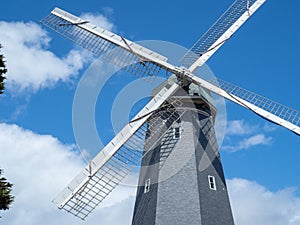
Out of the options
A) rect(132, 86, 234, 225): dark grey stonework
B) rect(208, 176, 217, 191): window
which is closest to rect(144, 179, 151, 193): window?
rect(132, 86, 234, 225): dark grey stonework

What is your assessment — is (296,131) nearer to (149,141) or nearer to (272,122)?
(272,122)

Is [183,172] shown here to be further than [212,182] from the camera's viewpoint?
No

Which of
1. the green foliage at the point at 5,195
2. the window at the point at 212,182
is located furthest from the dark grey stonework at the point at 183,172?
the green foliage at the point at 5,195

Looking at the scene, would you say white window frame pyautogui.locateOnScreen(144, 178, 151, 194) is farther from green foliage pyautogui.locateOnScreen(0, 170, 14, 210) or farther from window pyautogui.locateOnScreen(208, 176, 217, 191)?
green foliage pyautogui.locateOnScreen(0, 170, 14, 210)

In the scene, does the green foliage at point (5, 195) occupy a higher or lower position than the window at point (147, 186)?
lower

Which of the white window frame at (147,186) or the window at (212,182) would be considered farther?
the white window frame at (147,186)

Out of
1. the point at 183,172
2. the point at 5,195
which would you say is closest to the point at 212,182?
the point at 183,172

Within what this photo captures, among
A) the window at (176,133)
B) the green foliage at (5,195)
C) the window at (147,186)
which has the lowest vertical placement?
the green foliage at (5,195)

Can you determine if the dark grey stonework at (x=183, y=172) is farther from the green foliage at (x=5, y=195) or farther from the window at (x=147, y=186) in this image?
the green foliage at (x=5, y=195)

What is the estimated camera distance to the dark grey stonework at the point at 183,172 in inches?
470

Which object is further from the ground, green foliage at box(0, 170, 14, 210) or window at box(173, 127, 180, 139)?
window at box(173, 127, 180, 139)

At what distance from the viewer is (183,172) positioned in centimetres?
1291

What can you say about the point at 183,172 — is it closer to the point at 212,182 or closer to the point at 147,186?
the point at 212,182

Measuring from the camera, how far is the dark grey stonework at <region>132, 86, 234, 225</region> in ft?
39.1
